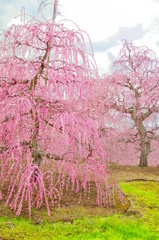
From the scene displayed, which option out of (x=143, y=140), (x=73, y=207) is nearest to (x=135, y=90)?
(x=143, y=140)

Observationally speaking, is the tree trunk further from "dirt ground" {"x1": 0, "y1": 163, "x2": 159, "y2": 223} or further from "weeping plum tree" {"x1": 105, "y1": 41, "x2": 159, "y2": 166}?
"dirt ground" {"x1": 0, "y1": 163, "x2": 159, "y2": 223}

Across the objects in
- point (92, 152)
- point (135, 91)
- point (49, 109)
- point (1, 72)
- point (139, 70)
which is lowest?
point (92, 152)

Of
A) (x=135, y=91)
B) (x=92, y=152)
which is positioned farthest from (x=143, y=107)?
(x=92, y=152)

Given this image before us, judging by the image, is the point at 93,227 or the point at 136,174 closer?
the point at 93,227

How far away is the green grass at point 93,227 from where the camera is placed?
393 centimetres

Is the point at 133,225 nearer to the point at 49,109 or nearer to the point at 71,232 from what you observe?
the point at 71,232

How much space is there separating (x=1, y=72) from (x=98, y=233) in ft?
9.45

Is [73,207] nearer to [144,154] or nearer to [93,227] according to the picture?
[93,227]

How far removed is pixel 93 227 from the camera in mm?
4387

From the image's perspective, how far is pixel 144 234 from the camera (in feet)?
14.5

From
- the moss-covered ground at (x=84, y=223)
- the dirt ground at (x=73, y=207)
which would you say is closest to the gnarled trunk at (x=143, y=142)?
the dirt ground at (x=73, y=207)

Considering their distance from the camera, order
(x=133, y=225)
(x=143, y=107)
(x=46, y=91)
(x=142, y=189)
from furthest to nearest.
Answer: (x=143, y=107), (x=142, y=189), (x=133, y=225), (x=46, y=91)

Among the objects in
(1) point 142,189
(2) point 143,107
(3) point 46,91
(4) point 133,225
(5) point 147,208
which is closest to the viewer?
(3) point 46,91

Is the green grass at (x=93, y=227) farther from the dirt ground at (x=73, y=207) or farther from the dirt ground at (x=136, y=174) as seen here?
the dirt ground at (x=136, y=174)
